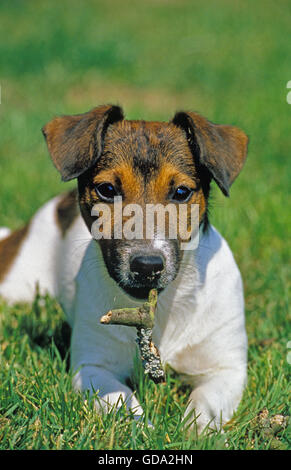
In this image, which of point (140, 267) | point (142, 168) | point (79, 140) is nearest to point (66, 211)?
point (79, 140)

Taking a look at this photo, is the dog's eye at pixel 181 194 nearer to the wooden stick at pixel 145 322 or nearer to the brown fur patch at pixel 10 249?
the wooden stick at pixel 145 322

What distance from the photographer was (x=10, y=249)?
5055 mm

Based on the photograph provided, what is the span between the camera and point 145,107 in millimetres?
9195

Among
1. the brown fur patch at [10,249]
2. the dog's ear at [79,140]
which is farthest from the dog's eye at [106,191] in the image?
the brown fur patch at [10,249]

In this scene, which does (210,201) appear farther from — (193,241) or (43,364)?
(43,364)

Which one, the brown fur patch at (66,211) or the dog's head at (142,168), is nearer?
the dog's head at (142,168)

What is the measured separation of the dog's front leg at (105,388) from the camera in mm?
3194

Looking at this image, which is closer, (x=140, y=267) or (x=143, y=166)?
(x=140, y=267)

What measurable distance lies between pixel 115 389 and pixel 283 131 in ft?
17.5

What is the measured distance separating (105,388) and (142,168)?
1217 millimetres

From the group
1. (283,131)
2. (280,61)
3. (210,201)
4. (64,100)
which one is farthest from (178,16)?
(210,201)

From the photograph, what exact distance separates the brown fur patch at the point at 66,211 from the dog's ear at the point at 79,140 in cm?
104

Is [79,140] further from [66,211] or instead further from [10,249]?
[10,249]
